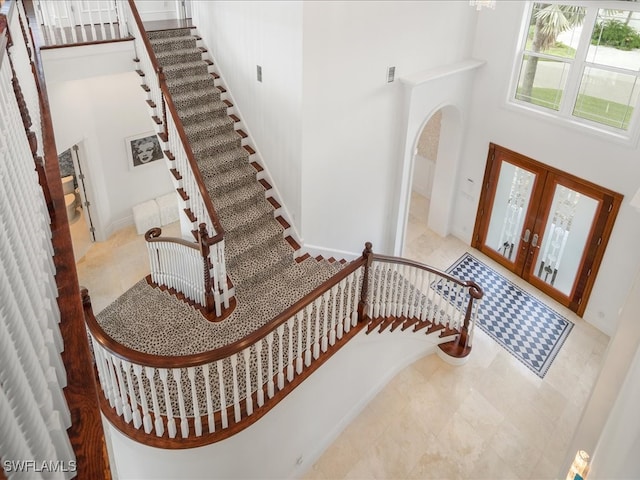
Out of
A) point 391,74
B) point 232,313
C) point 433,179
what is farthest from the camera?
point 433,179

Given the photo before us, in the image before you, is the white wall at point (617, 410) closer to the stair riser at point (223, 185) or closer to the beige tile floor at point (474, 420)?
the beige tile floor at point (474, 420)

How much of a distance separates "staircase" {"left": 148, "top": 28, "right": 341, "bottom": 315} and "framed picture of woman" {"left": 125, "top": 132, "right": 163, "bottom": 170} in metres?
2.19

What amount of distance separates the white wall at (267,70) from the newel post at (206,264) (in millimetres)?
1688

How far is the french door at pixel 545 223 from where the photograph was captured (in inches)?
268

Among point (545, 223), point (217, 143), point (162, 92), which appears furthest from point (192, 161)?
point (545, 223)

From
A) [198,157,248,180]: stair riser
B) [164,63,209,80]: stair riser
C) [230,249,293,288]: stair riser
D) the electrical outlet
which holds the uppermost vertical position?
the electrical outlet

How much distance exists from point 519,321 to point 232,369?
512cm

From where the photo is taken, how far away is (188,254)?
5.33m

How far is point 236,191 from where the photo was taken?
21.7 feet

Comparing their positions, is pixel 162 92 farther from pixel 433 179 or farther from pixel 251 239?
pixel 433 179

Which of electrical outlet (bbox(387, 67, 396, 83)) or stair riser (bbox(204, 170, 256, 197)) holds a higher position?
electrical outlet (bbox(387, 67, 396, 83))

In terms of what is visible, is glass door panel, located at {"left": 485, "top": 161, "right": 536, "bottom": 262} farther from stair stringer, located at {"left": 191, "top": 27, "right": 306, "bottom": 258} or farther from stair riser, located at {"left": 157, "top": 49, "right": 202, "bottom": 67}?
stair riser, located at {"left": 157, "top": 49, "right": 202, "bottom": 67}

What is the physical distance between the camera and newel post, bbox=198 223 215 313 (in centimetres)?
485

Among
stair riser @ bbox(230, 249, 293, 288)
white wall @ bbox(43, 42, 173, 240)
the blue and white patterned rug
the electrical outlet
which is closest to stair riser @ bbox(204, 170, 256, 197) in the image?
stair riser @ bbox(230, 249, 293, 288)
